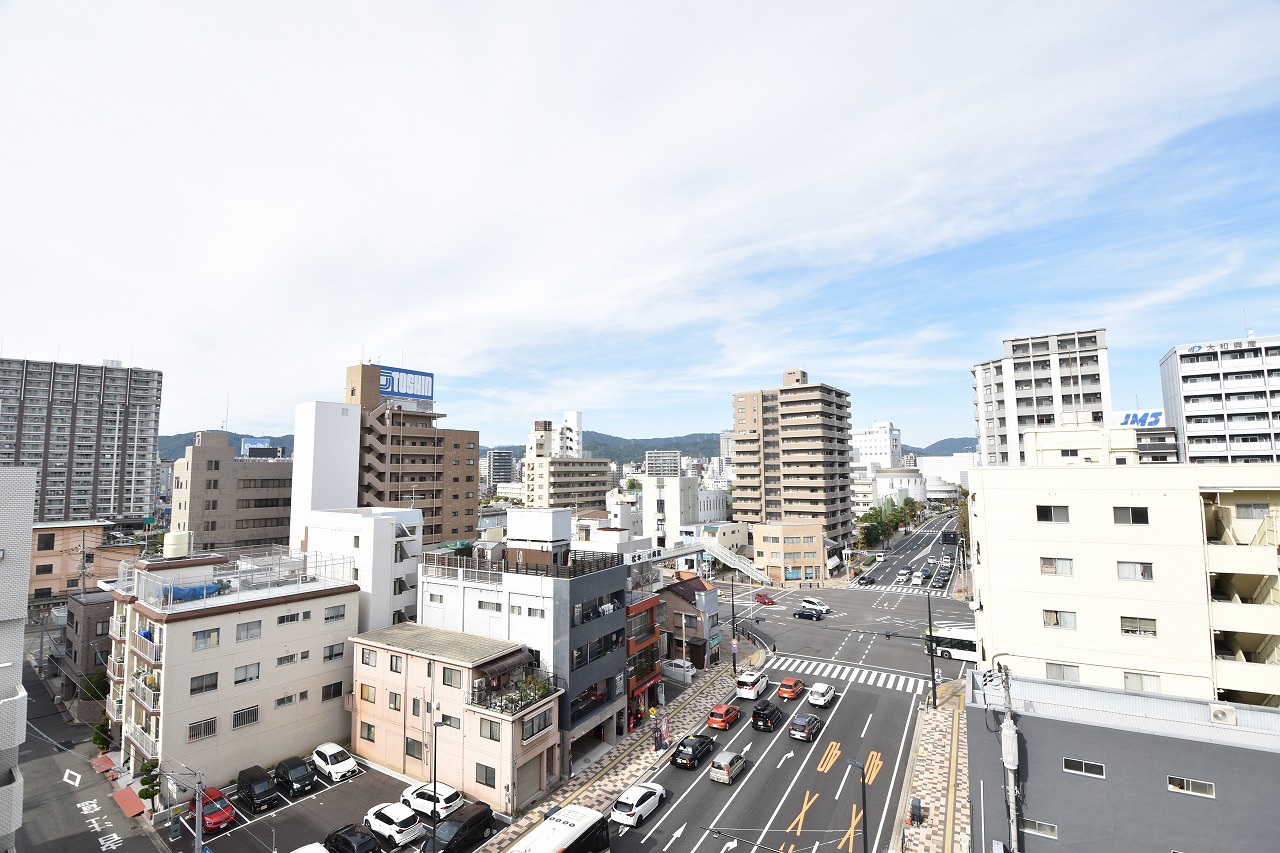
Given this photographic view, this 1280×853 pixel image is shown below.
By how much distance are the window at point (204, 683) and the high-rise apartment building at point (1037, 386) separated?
8825cm

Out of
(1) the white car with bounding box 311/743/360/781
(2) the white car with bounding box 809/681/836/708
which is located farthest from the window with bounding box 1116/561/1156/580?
(1) the white car with bounding box 311/743/360/781

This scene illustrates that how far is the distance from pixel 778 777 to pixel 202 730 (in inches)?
1192

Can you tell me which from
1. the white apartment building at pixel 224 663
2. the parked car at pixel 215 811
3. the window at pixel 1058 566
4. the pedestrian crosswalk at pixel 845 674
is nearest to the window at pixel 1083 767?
the window at pixel 1058 566

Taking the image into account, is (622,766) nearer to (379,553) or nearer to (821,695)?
(821,695)

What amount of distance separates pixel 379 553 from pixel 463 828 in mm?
19429

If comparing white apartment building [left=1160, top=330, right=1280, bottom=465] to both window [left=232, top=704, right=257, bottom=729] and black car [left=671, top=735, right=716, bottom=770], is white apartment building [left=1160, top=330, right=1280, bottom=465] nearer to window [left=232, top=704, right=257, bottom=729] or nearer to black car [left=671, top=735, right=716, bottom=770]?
black car [left=671, top=735, right=716, bottom=770]

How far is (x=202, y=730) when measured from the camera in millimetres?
29000

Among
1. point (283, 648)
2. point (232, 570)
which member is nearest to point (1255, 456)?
point (283, 648)

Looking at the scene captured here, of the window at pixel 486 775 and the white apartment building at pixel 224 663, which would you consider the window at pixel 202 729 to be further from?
the window at pixel 486 775

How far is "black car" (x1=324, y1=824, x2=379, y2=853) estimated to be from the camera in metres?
23.9

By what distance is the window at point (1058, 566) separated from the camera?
88.7 ft

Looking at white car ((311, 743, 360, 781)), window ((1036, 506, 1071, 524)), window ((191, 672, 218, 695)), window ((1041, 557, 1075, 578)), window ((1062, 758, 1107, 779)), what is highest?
window ((1036, 506, 1071, 524))

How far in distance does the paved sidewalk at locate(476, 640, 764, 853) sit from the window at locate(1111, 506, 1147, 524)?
26.2 metres

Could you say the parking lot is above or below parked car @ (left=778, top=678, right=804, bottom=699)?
below
